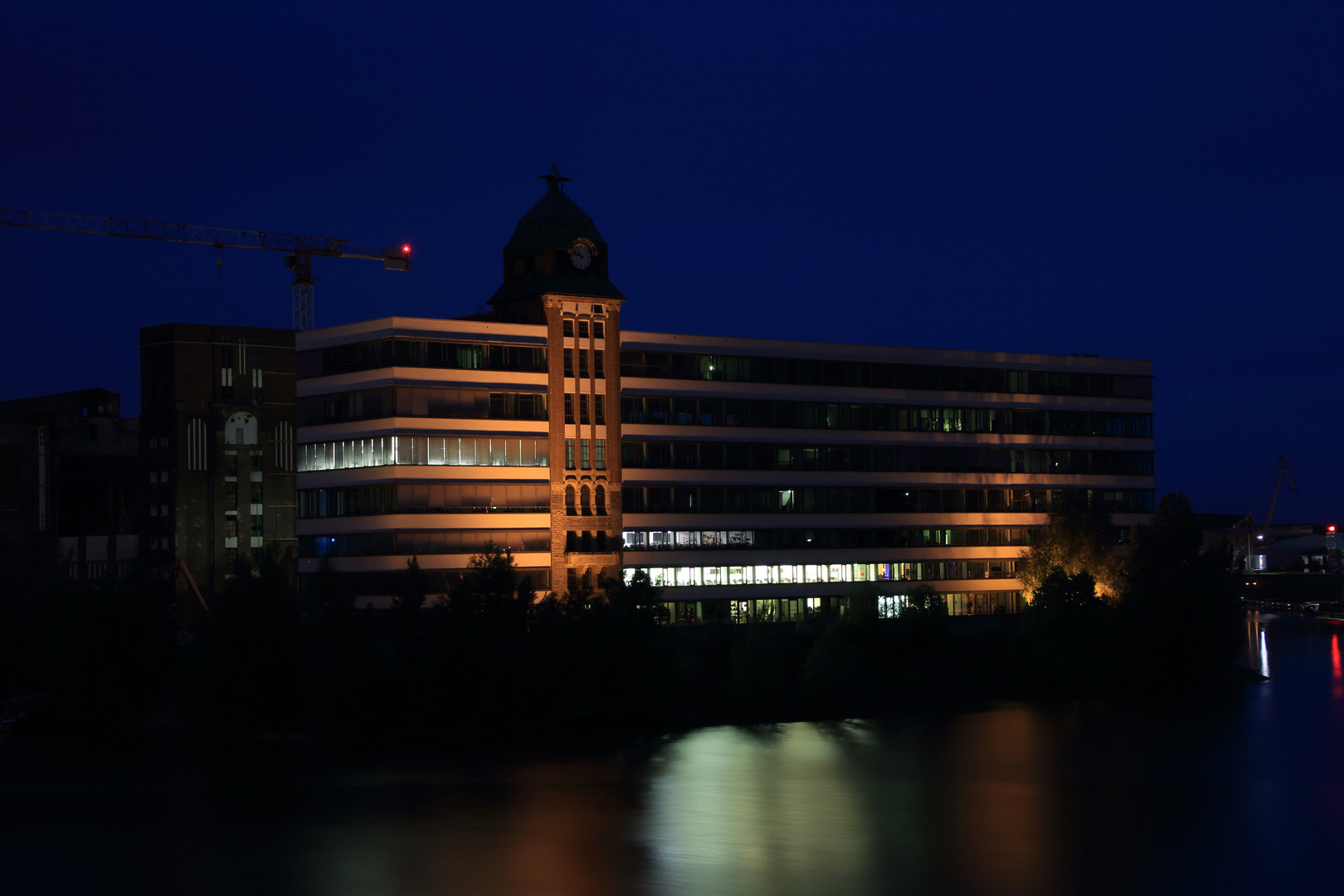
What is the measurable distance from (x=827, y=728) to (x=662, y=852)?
43.7 meters

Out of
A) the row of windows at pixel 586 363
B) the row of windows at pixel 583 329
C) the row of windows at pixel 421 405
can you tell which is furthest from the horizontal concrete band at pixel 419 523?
the row of windows at pixel 583 329

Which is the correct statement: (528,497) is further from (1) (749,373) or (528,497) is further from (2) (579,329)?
(1) (749,373)

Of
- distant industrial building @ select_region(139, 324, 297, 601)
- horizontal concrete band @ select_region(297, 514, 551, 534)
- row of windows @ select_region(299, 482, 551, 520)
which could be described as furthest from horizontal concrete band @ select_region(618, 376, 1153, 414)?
distant industrial building @ select_region(139, 324, 297, 601)

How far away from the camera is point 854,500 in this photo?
145375 millimetres

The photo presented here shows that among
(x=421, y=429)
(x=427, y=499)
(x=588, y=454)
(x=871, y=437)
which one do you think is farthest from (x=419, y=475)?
(x=871, y=437)

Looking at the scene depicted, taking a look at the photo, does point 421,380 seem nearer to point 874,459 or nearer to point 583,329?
point 583,329

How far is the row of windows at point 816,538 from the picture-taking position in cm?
13562

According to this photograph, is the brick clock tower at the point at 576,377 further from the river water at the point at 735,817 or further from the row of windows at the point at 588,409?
the river water at the point at 735,817

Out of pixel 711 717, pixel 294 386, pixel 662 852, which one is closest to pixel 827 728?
pixel 711 717

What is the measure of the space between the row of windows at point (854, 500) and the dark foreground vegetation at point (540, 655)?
41.5ft

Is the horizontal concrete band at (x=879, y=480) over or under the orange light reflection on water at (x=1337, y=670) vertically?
over

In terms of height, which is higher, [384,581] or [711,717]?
[384,581]

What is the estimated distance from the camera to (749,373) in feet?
458

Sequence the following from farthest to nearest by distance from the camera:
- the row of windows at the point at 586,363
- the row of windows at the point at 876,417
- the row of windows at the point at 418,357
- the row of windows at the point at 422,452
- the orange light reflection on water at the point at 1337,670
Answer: the row of windows at the point at 876,417 < the row of windows at the point at 586,363 < the row of windows at the point at 418,357 < the row of windows at the point at 422,452 < the orange light reflection on water at the point at 1337,670
